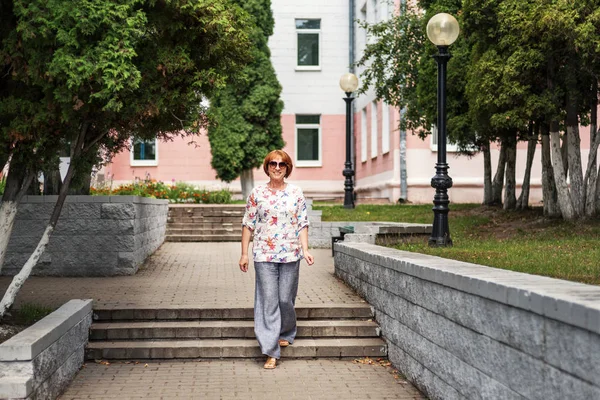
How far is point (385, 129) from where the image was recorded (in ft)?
100

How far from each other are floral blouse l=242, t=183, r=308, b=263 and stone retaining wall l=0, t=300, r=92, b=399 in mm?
1843

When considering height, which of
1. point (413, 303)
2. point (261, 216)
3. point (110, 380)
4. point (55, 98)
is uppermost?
point (55, 98)

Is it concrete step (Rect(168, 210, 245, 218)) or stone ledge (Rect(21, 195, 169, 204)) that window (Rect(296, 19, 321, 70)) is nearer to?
concrete step (Rect(168, 210, 245, 218))

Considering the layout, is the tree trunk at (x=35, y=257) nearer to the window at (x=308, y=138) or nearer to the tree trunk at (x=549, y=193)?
the tree trunk at (x=549, y=193)

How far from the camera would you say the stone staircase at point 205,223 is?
2097cm

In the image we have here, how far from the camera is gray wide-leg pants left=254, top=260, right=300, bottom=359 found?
335 inches

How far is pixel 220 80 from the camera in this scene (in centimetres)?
832

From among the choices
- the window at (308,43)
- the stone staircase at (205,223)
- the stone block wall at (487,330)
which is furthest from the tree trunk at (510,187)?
the window at (308,43)

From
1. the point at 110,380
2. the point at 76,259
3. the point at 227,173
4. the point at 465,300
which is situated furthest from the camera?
the point at 227,173

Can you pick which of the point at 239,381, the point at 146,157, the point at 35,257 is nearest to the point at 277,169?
the point at 239,381

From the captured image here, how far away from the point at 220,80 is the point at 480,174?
802 inches

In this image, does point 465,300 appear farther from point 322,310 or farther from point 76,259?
point 76,259

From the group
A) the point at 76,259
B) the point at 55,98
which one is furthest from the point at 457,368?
the point at 76,259

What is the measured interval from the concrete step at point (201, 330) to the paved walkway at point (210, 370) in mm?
519
